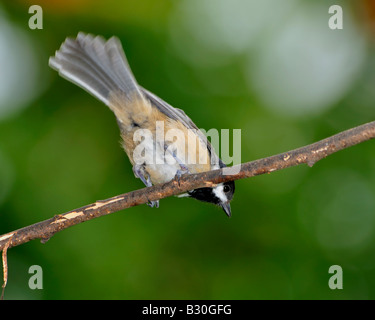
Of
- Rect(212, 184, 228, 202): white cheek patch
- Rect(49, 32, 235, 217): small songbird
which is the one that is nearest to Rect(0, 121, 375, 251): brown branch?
Rect(49, 32, 235, 217): small songbird

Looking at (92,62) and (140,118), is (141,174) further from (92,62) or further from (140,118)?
(92,62)

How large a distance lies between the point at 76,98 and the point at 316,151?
1752mm

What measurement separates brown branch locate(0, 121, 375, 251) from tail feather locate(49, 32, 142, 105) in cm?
76

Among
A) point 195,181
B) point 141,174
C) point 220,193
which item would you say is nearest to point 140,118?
point 141,174

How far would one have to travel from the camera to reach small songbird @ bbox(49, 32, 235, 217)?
269 centimetres

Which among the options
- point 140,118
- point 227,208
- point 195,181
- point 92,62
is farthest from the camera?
point 227,208

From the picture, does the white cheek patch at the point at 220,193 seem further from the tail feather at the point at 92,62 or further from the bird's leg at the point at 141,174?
the tail feather at the point at 92,62

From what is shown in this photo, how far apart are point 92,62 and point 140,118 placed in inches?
18.0

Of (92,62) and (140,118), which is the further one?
(140,118)

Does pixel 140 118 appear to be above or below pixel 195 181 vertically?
above

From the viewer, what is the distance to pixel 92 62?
2719 millimetres

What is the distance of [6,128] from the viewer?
2.96 meters

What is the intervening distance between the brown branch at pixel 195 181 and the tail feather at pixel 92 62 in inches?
29.8

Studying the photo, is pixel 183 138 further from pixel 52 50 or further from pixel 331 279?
pixel 331 279
